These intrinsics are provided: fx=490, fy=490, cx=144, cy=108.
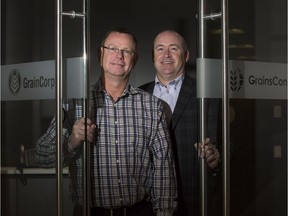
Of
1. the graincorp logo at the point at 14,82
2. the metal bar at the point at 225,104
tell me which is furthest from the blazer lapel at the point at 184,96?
the graincorp logo at the point at 14,82

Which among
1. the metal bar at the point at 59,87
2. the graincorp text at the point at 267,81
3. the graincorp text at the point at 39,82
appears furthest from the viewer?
the graincorp text at the point at 267,81

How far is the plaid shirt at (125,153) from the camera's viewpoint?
7.54 ft

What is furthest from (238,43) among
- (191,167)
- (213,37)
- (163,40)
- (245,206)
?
(245,206)

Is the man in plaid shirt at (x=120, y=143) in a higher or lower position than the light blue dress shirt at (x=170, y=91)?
lower

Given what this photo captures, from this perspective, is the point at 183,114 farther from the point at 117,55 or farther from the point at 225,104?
the point at 117,55

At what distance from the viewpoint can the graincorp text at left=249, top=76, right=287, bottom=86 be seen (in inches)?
102

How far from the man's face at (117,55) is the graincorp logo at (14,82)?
48cm

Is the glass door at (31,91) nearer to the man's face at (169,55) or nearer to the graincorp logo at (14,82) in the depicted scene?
the graincorp logo at (14,82)

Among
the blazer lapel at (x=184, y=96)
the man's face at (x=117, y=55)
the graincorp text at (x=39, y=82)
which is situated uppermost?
the man's face at (x=117, y=55)

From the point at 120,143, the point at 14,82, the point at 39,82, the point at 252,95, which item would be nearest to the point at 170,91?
the point at 120,143

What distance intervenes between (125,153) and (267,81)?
90cm

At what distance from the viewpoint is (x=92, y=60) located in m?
2.27

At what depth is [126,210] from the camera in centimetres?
232

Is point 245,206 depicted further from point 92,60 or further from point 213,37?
point 92,60
